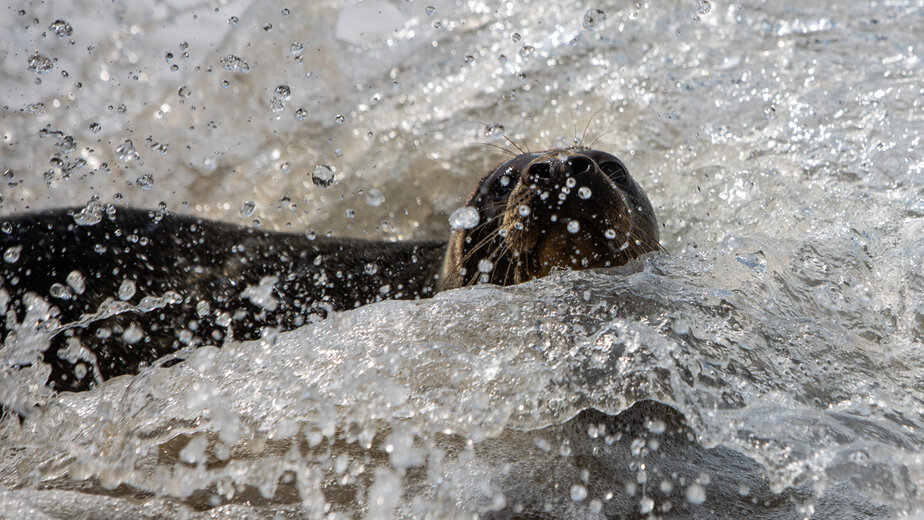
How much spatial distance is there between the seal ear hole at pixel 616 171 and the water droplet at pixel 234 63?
344 cm

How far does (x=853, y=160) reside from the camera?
14.8ft

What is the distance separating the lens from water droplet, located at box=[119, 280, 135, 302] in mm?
3727

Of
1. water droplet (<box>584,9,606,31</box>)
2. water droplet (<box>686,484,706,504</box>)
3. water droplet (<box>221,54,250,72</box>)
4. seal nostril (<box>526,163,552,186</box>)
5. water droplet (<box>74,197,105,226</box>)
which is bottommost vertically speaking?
water droplet (<box>686,484,706,504</box>)

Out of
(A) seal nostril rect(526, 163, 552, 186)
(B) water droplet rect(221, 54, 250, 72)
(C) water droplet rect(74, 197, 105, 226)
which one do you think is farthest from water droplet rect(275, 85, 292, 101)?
(A) seal nostril rect(526, 163, 552, 186)

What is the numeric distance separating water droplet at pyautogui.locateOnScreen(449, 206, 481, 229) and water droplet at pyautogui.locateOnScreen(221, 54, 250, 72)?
2932 mm

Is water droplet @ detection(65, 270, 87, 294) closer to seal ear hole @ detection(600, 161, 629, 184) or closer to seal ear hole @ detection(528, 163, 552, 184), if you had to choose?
seal ear hole @ detection(528, 163, 552, 184)

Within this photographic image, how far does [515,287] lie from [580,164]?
20.2 inches

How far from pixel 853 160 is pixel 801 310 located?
217 centimetres

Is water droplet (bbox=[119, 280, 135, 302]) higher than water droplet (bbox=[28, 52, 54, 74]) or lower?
lower

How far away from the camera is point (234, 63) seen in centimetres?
597

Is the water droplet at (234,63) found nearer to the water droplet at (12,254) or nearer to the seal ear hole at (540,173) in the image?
the water droplet at (12,254)

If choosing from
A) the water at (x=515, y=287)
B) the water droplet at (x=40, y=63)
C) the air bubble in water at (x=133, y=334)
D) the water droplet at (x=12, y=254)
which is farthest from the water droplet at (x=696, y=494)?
the water droplet at (x=40, y=63)

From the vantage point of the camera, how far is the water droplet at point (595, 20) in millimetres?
6211

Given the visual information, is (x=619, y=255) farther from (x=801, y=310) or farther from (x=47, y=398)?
(x=47, y=398)
